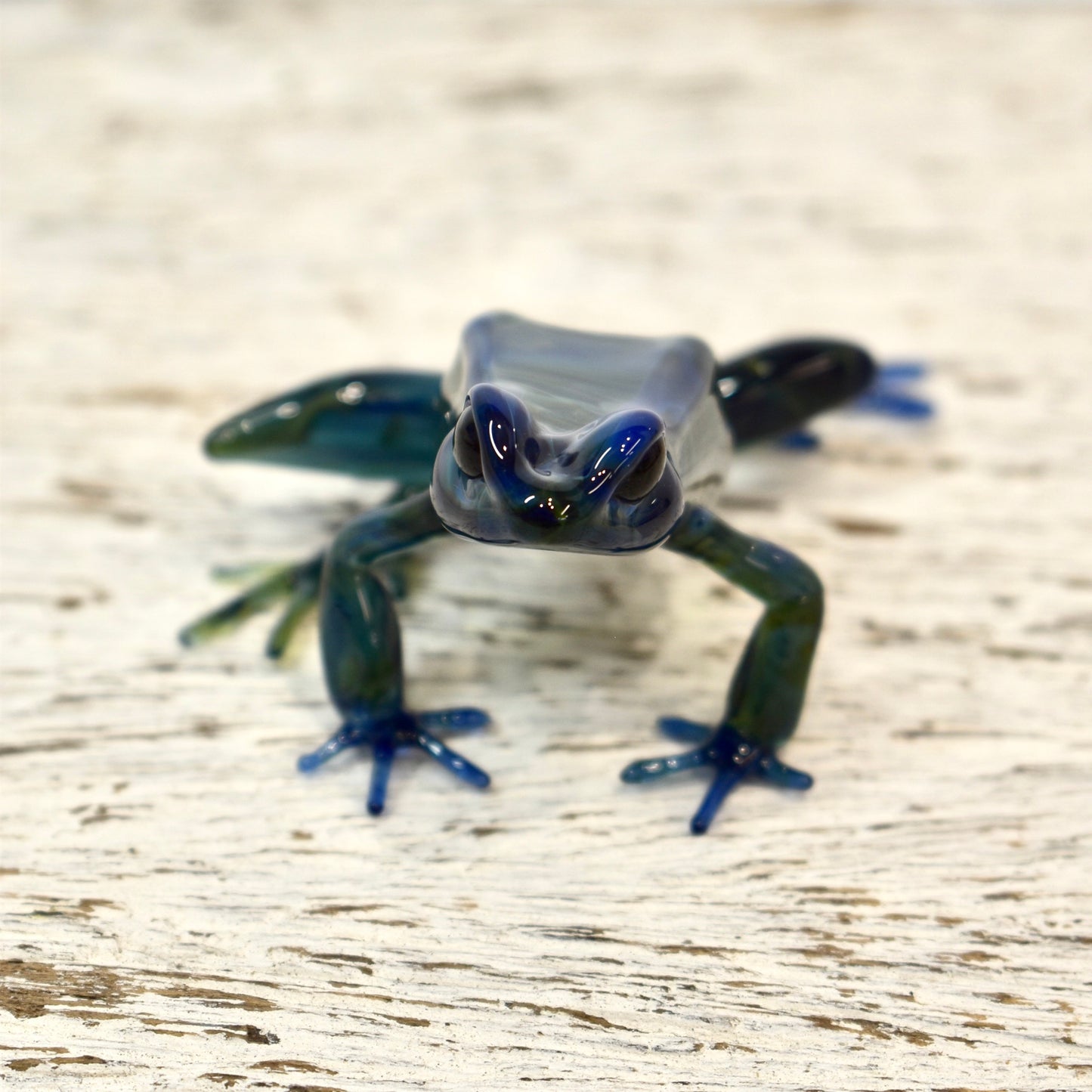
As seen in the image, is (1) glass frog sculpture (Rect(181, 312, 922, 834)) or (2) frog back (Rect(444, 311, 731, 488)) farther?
(2) frog back (Rect(444, 311, 731, 488))

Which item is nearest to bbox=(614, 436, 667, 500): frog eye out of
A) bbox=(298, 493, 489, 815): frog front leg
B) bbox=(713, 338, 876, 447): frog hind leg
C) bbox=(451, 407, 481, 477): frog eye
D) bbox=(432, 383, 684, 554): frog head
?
bbox=(432, 383, 684, 554): frog head

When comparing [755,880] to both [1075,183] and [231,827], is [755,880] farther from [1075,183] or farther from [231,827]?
[1075,183]

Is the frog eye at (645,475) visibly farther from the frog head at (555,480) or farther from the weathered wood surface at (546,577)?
the weathered wood surface at (546,577)

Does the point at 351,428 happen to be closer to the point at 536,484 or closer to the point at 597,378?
the point at 597,378

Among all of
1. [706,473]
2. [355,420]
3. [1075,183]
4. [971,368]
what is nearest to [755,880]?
[706,473]

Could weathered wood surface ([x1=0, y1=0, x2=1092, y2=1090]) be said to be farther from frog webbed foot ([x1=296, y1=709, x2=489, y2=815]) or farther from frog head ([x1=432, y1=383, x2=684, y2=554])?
frog head ([x1=432, y1=383, x2=684, y2=554])

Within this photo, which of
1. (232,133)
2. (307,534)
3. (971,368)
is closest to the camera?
(307,534)

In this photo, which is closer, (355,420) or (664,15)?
(355,420)
